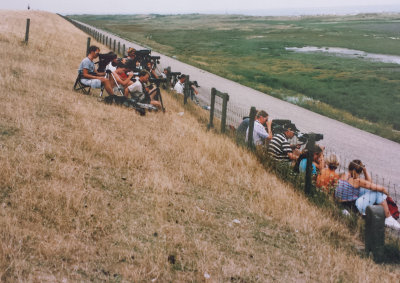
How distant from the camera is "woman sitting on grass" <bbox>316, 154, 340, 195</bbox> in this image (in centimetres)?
625

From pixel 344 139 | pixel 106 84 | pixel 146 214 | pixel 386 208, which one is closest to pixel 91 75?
pixel 106 84

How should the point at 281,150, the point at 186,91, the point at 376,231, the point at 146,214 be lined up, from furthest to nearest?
the point at 186,91, the point at 281,150, the point at 146,214, the point at 376,231

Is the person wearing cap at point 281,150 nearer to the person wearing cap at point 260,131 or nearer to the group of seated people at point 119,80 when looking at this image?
the person wearing cap at point 260,131

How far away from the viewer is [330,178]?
6.32 m

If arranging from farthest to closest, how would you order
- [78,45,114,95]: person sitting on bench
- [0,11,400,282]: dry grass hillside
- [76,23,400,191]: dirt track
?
[78,45,114,95]: person sitting on bench
[76,23,400,191]: dirt track
[0,11,400,282]: dry grass hillside

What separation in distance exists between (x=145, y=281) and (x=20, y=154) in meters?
3.26

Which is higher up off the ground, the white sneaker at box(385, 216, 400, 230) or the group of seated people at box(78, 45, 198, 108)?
the group of seated people at box(78, 45, 198, 108)

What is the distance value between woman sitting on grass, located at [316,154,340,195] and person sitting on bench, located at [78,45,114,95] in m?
6.75

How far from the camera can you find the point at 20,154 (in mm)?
5785

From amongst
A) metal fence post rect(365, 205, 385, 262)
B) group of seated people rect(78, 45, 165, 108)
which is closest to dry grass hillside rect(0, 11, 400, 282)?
metal fence post rect(365, 205, 385, 262)

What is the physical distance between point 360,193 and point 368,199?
0.18 meters

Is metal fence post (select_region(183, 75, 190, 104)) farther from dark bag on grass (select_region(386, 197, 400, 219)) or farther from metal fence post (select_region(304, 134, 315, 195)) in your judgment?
dark bag on grass (select_region(386, 197, 400, 219))

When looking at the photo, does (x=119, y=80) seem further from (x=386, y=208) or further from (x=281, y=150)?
Answer: (x=386, y=208)

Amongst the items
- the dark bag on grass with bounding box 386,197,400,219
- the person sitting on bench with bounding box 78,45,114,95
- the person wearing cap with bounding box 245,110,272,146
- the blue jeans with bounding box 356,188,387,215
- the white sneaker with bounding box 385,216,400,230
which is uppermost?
the person sitting on bench with bounding box 78,45,114,95
